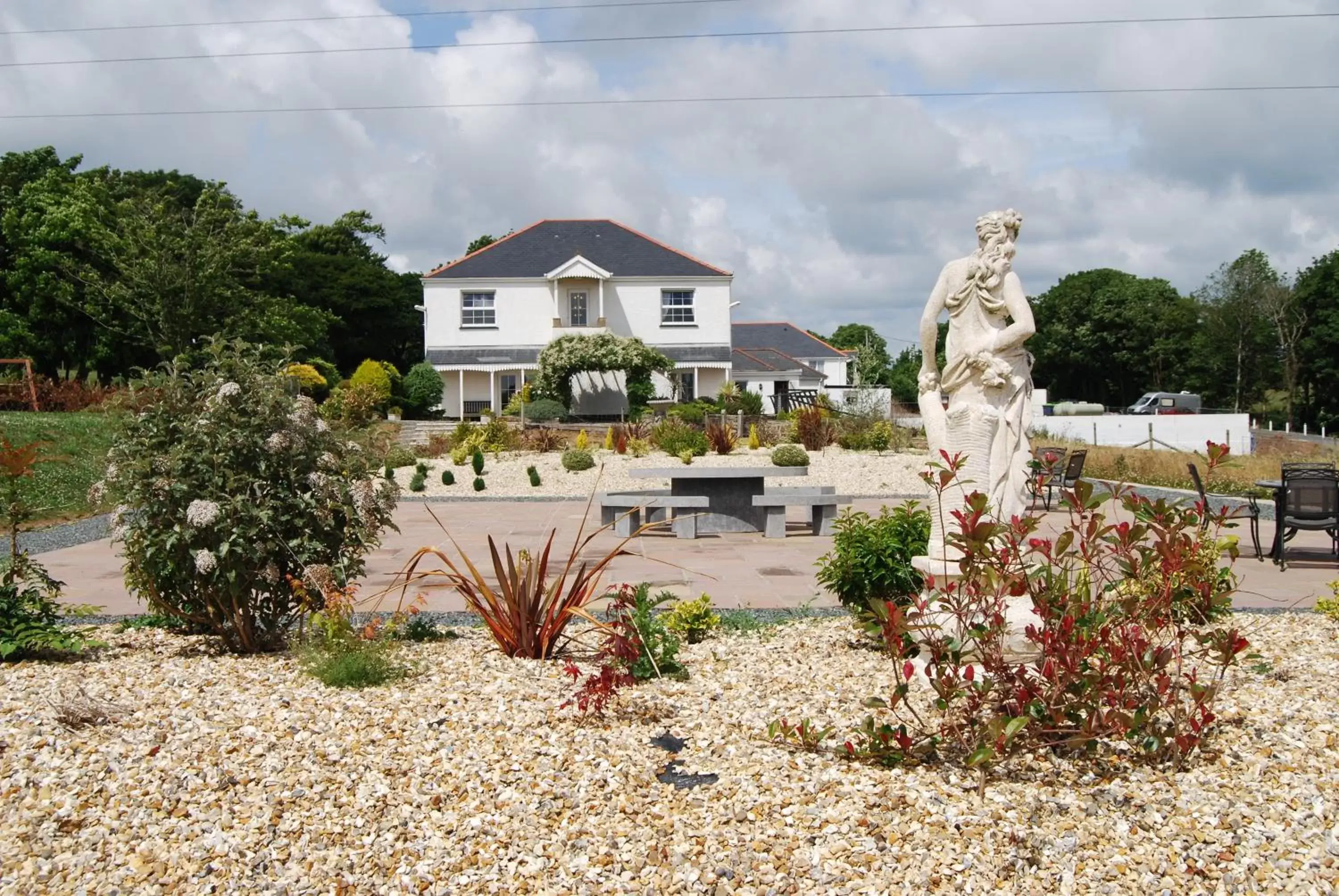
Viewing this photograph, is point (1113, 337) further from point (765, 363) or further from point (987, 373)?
point (987, 373)

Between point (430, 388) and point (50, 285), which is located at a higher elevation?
point (50, 285)

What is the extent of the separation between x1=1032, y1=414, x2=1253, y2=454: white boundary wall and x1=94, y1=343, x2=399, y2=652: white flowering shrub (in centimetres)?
2715

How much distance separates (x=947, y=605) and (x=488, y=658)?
271cm

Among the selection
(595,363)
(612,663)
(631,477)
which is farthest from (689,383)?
(612,663)

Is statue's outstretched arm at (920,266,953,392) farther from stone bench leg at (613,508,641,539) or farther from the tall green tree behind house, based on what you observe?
the tall green tree behind house

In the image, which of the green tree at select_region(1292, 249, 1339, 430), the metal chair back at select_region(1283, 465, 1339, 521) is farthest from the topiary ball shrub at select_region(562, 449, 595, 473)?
the green tree at select_region(1292, 249, 1339, 430)

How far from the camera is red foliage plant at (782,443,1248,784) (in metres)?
3.83

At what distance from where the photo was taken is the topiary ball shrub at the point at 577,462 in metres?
21.4

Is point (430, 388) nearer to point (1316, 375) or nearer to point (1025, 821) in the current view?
point (1025, 821)

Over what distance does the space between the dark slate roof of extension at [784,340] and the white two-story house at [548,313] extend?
19.4 meters

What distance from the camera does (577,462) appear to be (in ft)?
70.2

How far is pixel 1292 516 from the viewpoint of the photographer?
9664 mm

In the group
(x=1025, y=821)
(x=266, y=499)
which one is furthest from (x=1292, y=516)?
(x=266, y=499)

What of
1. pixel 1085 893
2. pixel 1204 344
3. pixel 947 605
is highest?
pixel 1204 344
